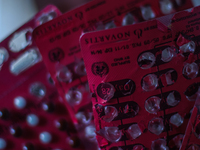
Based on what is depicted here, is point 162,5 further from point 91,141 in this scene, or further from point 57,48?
point 91,141

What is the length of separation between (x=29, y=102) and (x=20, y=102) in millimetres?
20

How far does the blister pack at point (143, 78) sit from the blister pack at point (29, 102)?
0.15 metres

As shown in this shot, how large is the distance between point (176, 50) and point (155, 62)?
0.04 metres

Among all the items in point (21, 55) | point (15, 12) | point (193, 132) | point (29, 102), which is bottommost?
point (193, 132)

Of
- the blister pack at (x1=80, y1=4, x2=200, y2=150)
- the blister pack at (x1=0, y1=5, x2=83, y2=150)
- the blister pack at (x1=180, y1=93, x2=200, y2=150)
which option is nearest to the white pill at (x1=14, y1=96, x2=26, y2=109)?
the blister pack at (x1=0, y1=5, x2=83, y2=150)

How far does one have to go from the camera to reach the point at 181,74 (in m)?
0.40

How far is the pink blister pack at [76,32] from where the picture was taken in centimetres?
42

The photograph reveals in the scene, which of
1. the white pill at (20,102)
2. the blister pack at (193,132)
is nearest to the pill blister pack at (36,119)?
the white pill at (20,102)

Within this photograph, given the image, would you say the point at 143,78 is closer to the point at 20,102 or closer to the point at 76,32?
the point at 76,32

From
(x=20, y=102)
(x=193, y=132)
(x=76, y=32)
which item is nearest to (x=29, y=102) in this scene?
(x=20, y=102)

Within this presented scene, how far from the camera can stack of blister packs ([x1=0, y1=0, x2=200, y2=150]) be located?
0.37 meters

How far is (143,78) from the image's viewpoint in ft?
1.27

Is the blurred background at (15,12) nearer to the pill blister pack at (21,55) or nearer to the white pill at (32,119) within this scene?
the pill blister pack at (21,55)

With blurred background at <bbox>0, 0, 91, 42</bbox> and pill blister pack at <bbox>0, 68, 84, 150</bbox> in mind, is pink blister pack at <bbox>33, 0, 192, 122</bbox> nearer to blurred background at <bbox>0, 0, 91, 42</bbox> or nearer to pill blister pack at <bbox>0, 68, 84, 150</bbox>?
pill blister pack at <bbox>0, 68, 84, 150</bbox>
